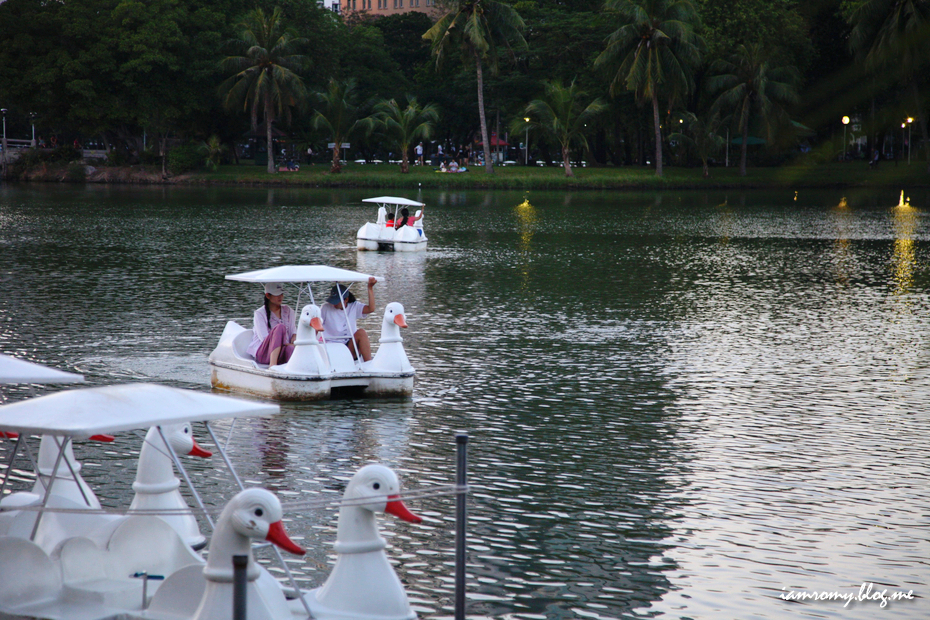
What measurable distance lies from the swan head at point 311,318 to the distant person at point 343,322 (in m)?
A: 1.01

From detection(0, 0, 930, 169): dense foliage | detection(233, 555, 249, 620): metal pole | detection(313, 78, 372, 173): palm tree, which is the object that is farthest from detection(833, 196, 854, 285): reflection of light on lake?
detection(313, 78, 372, 173): palm tree

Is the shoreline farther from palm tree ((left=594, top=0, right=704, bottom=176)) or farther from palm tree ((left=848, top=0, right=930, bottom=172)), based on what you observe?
palm tree ((left=848, top=0, right=930, bottom=172))

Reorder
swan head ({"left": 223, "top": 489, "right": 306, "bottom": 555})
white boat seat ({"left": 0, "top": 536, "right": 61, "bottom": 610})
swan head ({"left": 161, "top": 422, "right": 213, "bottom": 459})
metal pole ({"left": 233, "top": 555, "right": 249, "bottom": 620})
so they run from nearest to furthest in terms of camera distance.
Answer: metal pole ({"left": 233, "top": 555, "right": 249, "bottom": 620})
swan head ({"left": 223, "top": 489, "right": 306, "bottom": 555})
white boat seat ({"left": 0, "top": 536, "right": 61, "bottom": 610})
swan head ({"left": 161, "top": 422, "right": 213, "bottom": 459})

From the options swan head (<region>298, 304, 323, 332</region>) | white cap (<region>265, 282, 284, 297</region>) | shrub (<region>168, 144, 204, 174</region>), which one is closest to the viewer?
swan head (<region>298, 304, 323, 332</region>)

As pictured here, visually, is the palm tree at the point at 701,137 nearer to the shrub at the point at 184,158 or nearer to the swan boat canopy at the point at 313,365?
the shrub at the point at 184,158

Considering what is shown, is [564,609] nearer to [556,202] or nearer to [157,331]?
[157,331]

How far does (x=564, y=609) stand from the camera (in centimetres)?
633

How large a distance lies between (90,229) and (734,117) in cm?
4080

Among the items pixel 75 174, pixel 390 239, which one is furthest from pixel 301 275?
pixel 75 174

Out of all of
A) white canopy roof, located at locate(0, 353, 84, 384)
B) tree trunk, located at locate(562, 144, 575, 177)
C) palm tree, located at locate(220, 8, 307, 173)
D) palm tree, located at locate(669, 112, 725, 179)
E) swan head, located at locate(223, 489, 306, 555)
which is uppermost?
palm tree, located at locate(220, 8, 307, 173)

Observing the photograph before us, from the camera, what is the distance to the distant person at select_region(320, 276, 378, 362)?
12633mm

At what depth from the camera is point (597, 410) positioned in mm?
11852

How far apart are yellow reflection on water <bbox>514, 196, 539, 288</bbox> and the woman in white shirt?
11.2 metres

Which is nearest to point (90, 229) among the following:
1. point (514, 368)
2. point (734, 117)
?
point (514, 368)
